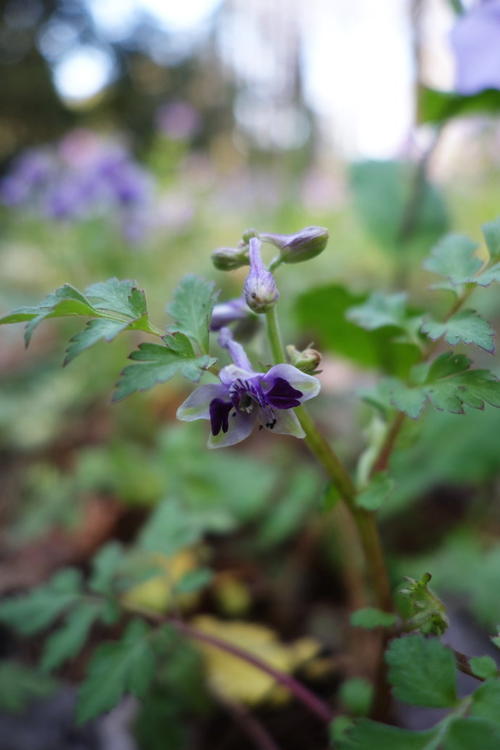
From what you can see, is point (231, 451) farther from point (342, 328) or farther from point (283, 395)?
point (283, 395)

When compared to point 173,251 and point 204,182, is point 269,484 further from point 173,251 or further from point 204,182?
point 204,182

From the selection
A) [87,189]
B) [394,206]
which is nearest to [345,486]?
[394,206]

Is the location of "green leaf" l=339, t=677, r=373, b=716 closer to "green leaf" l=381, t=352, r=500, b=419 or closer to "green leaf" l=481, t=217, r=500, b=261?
"green leaf" l=381, t=352, r=500, b=419

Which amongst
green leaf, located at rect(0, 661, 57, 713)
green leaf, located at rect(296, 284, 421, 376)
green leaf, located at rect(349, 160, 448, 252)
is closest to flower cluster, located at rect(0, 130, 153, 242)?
green leaf, located at rect(349, 160, 448, 252)

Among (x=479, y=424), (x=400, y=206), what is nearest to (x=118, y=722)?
(x=479, y=424)

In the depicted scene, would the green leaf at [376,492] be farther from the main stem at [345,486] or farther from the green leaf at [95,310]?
the green leaf at [95,310]

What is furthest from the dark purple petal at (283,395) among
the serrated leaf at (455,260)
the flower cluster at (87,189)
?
the flower cluster at (87,189)
